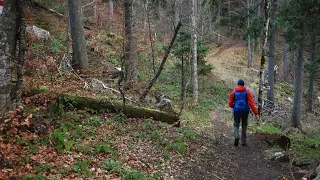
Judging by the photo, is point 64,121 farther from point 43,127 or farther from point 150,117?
point 150,117

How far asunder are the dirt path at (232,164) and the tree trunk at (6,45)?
4117 millimetres

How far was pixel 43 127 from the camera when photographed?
6809 mm

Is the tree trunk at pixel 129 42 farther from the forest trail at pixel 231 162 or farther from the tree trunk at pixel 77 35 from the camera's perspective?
the forest trail at pixel 231 162

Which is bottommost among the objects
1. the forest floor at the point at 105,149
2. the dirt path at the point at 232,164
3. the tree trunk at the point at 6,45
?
the dirt path at the point at 232,164

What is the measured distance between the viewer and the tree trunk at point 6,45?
19.3 ft

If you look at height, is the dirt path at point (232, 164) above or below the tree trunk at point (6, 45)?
below

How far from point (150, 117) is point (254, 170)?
3596 millimetres

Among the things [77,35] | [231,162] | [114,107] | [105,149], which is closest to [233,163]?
[231,162]

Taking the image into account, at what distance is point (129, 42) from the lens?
12859mm

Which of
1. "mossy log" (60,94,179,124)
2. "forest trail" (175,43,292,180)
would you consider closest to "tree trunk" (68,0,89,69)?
"mossy log" (60,94,179,124)

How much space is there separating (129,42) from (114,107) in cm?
442

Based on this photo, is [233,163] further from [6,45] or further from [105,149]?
[6,45]

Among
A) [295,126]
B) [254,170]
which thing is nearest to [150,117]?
[254,170]

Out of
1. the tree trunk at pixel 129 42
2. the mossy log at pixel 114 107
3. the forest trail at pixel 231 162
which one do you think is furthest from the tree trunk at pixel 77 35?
the forest trail at pixel 231 162
